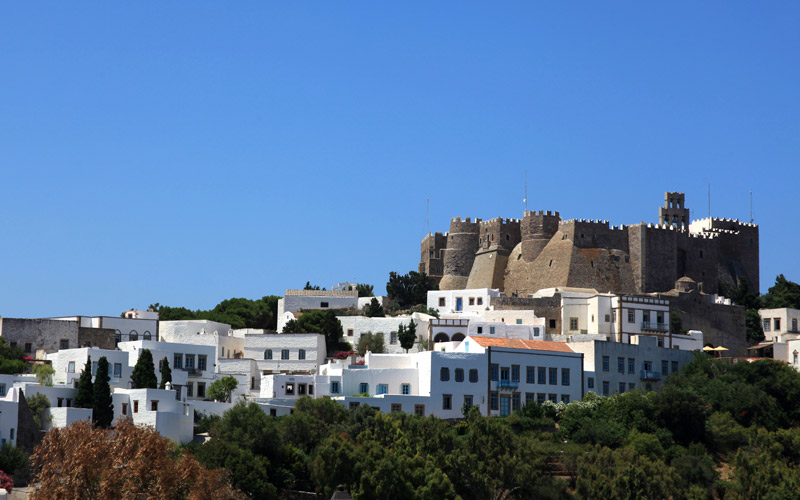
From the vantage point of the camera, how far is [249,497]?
157ft

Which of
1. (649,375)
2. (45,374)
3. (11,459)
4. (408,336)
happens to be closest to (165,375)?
(45,374)

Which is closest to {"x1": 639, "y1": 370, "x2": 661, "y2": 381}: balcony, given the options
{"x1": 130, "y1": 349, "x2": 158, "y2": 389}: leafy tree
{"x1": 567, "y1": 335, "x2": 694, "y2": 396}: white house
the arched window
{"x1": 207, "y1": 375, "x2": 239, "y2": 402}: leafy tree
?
{"x1": 567, "y1": 335, "x2": 694, "y2": 396}: white house

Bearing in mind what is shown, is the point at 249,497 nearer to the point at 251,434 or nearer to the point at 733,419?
the point at 251,434

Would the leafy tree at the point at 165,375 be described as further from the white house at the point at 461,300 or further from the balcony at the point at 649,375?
the balcony at the point at 649,375

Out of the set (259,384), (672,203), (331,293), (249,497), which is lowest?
(249,497)

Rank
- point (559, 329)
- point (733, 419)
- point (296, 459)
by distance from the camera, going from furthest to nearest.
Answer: point (559, 329), point (733, 419), point (296, 459)

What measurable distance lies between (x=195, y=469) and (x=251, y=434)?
374 inches

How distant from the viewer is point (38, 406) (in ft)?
172

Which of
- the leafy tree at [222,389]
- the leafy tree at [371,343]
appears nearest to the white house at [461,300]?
the leafy tree at [371,343]

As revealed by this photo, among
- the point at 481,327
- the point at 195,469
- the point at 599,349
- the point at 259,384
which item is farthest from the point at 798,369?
the point at 195,469

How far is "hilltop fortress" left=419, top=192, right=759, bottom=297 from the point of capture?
82062 millimetres

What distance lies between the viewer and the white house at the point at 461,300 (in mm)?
76188

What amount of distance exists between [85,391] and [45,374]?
352 centimetres

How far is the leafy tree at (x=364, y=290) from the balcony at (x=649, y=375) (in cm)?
2331
